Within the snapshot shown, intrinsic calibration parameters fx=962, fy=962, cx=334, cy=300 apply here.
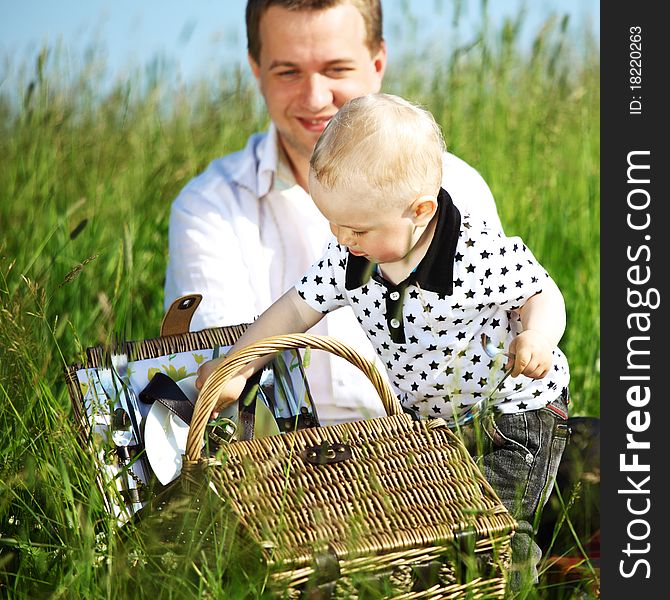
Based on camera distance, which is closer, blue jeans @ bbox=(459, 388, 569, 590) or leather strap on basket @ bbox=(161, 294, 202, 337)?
blue jeans @ bbox=(459, 388, 569, 590)

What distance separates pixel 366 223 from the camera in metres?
1.97

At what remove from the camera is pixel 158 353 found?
2326 millimetres

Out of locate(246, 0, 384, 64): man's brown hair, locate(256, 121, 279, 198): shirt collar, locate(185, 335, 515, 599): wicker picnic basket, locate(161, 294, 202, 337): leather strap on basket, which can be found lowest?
locate(185, 335, 515, 599): wicker picnic basket

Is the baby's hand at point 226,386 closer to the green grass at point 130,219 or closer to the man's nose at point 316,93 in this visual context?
the green grass at point 130,219

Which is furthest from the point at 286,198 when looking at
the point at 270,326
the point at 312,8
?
the point at 270,326

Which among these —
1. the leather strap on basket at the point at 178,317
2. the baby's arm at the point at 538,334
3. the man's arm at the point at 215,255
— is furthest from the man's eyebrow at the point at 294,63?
the baby's arm at the point at 538,334

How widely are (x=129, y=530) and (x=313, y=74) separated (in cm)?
156

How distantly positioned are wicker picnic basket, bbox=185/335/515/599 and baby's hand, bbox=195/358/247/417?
26cm

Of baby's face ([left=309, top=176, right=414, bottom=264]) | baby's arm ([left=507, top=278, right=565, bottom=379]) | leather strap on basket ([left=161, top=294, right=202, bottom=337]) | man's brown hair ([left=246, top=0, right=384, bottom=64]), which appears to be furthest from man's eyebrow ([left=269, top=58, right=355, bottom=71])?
baby's arm ([left=507, top=278, right=565, bottom=379])

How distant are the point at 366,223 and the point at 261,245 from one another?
1038mm

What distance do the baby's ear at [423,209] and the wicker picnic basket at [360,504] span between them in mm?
347

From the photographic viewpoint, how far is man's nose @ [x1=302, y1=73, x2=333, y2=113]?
9.41ft

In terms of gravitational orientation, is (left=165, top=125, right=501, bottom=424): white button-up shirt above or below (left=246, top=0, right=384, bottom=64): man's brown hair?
below

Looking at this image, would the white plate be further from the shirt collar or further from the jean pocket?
the shirt collar
